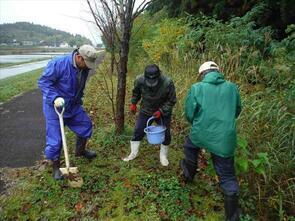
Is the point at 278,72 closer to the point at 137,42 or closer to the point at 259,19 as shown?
the point at 259,19

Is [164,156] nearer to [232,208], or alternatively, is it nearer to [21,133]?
[232,208]

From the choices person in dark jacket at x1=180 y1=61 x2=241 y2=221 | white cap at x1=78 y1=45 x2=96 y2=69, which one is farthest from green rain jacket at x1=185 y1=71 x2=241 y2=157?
white cap at x1=78 y1=45 x2=96 y2=69

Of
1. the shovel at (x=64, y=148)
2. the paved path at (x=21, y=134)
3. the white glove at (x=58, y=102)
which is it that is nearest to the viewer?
the white glove at (x=58, y=102)

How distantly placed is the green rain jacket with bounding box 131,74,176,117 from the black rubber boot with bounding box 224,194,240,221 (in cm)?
157

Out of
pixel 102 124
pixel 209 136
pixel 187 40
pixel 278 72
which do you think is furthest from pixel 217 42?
pixel 209 136

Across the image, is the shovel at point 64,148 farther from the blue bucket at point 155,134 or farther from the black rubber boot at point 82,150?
the blue bucket at point 155,134

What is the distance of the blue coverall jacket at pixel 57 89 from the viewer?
3877mm

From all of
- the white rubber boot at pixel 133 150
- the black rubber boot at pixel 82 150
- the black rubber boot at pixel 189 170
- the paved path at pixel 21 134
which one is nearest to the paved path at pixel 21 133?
the paved path at pixel 21 134

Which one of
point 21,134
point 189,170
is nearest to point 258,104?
point 189,170

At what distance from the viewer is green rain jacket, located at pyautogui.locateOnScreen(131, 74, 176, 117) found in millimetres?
4215

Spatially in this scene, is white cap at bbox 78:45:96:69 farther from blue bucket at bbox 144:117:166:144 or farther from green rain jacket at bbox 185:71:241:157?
green rain jacket at bbox 185:71:241:157

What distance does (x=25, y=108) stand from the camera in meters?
8.88

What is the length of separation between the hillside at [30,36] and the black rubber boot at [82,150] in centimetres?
12610

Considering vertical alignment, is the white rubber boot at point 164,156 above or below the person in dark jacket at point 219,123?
below
